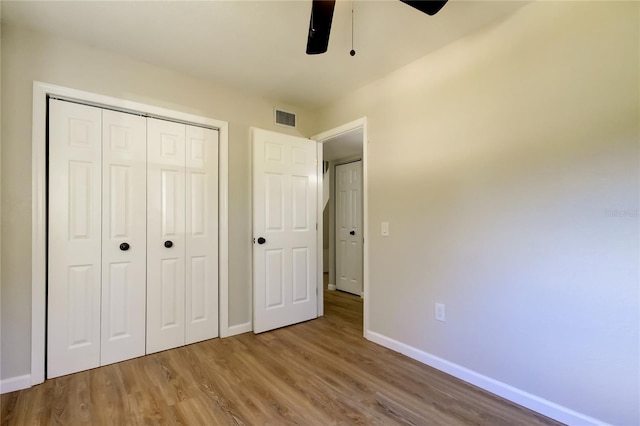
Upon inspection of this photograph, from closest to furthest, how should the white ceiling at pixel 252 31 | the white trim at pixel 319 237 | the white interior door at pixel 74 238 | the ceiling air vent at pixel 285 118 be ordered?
1. the white ceiling at pixel 252 31
2. the white interior door at pixel 74 238
3. the ceiling air vent at pixel 285 118
4. the white trim at pixel 319 237

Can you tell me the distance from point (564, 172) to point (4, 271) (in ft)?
11.5

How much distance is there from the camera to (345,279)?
4656mm

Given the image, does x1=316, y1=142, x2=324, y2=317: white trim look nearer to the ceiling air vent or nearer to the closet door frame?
the ceiling air vent

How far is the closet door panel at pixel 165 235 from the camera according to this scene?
248 centimetres

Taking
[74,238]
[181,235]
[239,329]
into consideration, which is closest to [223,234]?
[181,235]

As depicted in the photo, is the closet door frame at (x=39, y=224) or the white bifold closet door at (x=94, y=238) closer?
the closet door frame at (x=39, y=224)

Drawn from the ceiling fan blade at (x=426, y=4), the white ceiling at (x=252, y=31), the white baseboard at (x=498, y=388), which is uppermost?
the white ceiling at (x=252, y=31)

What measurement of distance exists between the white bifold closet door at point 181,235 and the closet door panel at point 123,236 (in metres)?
0.07

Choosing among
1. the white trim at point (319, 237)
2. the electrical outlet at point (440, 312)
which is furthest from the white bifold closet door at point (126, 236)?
the electrical outlet at point (440, 312)

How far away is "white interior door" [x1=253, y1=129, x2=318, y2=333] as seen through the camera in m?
2.98

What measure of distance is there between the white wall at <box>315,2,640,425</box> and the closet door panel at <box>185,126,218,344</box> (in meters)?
1.69

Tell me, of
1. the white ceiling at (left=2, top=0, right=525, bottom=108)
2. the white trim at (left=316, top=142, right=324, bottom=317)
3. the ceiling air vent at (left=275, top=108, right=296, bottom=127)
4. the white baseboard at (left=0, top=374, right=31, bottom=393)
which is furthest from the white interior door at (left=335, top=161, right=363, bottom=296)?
the white baseboard at (left=0, top=374, right=31, bottom=393)

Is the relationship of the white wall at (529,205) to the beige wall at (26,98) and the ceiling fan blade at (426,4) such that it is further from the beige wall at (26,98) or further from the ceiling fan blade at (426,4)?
the beige wall at (26,98)

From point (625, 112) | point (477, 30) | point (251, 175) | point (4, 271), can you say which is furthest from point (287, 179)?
point (625, 112)
